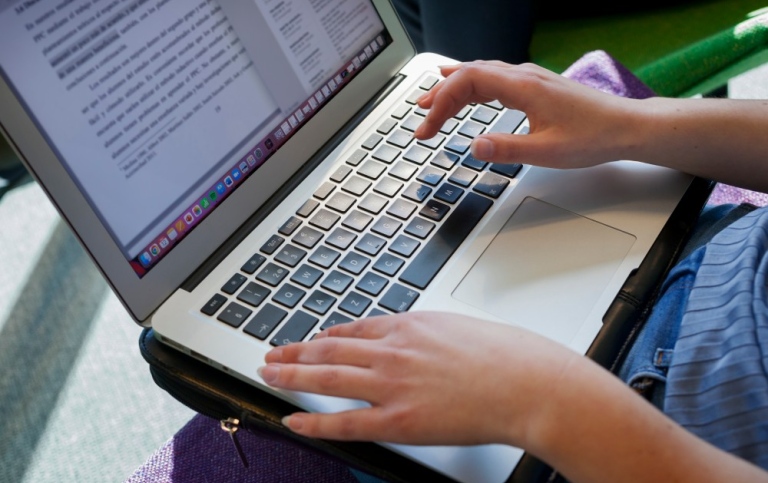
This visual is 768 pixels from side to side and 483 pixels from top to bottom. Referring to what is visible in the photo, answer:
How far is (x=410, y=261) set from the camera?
2.05ft

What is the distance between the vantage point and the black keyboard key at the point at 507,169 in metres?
0.69

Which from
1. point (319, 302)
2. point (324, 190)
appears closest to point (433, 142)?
point (324, 190)

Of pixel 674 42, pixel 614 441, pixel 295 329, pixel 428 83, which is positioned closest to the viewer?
pixel 614 441

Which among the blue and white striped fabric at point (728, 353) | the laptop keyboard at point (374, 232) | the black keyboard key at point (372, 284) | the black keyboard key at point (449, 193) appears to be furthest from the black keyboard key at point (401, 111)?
the blue and white striped fabric at point (728, 353)

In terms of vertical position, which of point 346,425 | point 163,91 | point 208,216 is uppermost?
point 163,91

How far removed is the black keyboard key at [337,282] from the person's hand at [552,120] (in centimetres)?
16

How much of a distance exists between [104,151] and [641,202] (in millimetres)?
461

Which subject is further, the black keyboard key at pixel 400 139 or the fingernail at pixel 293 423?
the black keyboard key at pixel 400 139

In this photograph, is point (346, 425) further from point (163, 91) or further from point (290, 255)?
point (163, 91)

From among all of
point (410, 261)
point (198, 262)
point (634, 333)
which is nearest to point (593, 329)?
point (634, 333)

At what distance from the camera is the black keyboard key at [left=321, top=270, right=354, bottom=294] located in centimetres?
A: 60

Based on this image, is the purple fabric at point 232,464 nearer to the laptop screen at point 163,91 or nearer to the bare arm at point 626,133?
the laptop screen at point 163,91

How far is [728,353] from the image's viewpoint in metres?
0.52

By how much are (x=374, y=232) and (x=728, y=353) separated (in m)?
0.30
